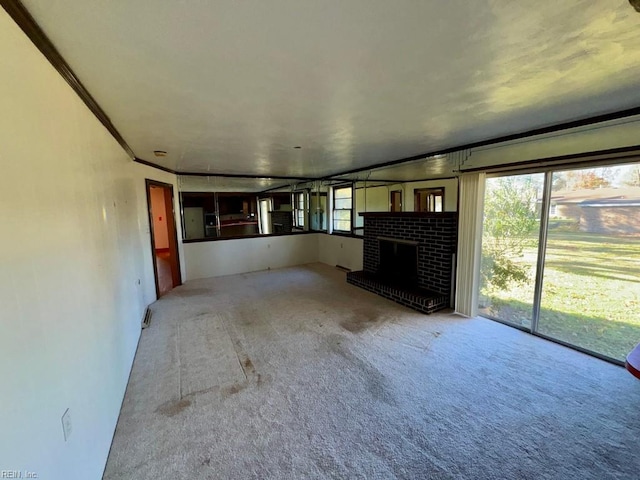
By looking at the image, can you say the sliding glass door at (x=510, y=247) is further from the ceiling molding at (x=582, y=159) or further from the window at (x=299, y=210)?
the window at (x=299, y=210)

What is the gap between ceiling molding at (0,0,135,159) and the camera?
3.42ft

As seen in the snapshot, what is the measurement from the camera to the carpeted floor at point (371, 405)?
1.67 m

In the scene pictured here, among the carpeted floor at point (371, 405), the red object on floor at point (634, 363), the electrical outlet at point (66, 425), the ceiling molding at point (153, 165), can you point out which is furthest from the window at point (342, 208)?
the electrical outlet at point (66, 425)

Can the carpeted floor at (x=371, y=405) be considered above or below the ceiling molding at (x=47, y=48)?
below

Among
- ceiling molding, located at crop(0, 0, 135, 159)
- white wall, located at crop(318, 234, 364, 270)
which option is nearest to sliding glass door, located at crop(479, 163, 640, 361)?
white wall, located at crop(318, 234, 364, 270)

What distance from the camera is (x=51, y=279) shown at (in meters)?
1.25

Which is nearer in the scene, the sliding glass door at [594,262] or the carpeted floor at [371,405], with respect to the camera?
the carpeted floor at [371,405]

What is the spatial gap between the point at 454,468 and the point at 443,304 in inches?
103

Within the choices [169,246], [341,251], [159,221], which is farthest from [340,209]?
[159,221]

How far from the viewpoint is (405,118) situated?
8.18ft

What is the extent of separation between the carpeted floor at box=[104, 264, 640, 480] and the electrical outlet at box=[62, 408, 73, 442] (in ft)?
1.97

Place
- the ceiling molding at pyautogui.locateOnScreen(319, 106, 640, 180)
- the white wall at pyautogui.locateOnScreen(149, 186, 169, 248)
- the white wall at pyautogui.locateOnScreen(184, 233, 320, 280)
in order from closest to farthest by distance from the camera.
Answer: the ceiling molding at pyautogui.locateOnScreen(319, 106, 640, 180), the white wall at pyautogui.locateOnScreen(184, 233, 320, 280), the white wall at pyautogui.locateOnScreen(149, 186, 169, 248)

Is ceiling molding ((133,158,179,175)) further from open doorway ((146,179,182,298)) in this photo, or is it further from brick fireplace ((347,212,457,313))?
brick fireplace ((347,212,457,313))

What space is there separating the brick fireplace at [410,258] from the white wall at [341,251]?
47 centimetres
